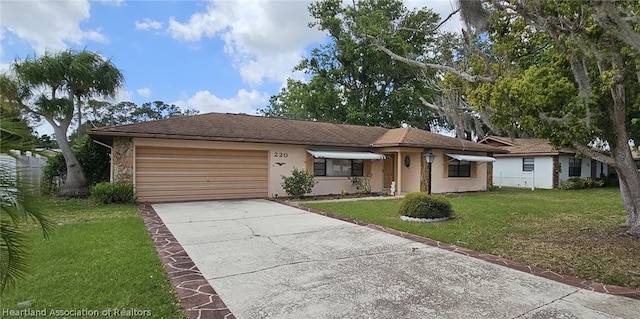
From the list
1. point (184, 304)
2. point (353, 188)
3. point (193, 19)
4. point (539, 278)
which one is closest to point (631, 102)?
point (539, 278)

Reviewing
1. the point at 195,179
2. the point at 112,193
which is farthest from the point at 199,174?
the point at 112,193

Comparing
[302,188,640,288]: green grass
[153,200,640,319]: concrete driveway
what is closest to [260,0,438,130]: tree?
[302,188,640,288]: green grass

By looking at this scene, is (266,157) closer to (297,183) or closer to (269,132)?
(269,132)

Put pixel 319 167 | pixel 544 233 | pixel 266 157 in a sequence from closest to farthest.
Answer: pixel 544 233
pixel 266 157
pixel 319 167

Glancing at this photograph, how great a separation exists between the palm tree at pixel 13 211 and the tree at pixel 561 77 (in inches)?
244

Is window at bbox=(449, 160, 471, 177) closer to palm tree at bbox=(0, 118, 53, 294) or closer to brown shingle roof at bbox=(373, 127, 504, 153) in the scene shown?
brown shingle roof at bbox=(373, 127, 504, 153)

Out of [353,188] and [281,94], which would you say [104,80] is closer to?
[353,188]

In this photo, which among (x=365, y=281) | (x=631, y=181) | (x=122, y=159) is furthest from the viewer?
(x=122, y=159)

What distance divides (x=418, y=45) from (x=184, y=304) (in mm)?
28989

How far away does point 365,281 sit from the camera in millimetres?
5059

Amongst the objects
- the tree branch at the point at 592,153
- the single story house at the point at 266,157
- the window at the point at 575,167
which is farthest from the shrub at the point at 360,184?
the window at the point at 575,167

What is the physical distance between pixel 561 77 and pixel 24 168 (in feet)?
30.0

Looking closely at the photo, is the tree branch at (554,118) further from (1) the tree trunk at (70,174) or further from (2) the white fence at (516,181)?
(2) the white fence at (516,181)

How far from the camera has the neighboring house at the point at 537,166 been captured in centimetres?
2395
